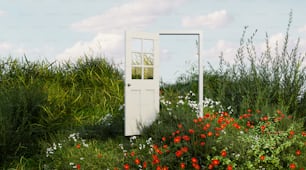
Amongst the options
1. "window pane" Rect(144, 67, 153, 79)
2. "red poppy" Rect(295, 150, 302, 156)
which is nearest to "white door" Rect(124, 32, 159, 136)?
"window pane" Rect(144, 67, 153, 79)

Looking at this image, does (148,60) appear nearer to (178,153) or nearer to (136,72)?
(136,72)

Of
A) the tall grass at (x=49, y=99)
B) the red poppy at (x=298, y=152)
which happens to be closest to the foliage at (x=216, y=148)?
the red poppy at (x=298, y=152)

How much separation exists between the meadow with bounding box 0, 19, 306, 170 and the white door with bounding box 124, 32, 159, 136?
0.18 meters

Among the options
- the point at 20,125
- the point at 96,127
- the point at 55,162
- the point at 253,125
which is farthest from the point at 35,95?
the point at 253,125

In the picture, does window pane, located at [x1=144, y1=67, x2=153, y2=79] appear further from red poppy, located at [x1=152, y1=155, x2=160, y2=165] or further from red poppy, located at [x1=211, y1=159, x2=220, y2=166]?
red poppy, located at [x1=211, y1=159, x2=220, y2=166]

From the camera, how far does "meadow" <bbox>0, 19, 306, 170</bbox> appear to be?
5.79m

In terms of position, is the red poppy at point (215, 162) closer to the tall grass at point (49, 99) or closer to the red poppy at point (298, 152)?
the red poppy at point (298, 152)

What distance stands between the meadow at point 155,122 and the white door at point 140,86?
179mm

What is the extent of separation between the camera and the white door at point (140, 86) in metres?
6.66

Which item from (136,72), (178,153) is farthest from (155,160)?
(136,72)

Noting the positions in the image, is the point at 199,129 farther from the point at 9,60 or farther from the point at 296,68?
the point at 9,60

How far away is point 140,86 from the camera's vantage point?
6.83 m

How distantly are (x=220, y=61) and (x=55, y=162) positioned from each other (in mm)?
4597

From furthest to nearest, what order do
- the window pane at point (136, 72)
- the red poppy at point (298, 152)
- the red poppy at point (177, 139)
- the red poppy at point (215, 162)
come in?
the window pane at point (136, 72), the red poppy at point (298, 152), the red poppy at point (177, 139), the red poppy at point (215, 162)
